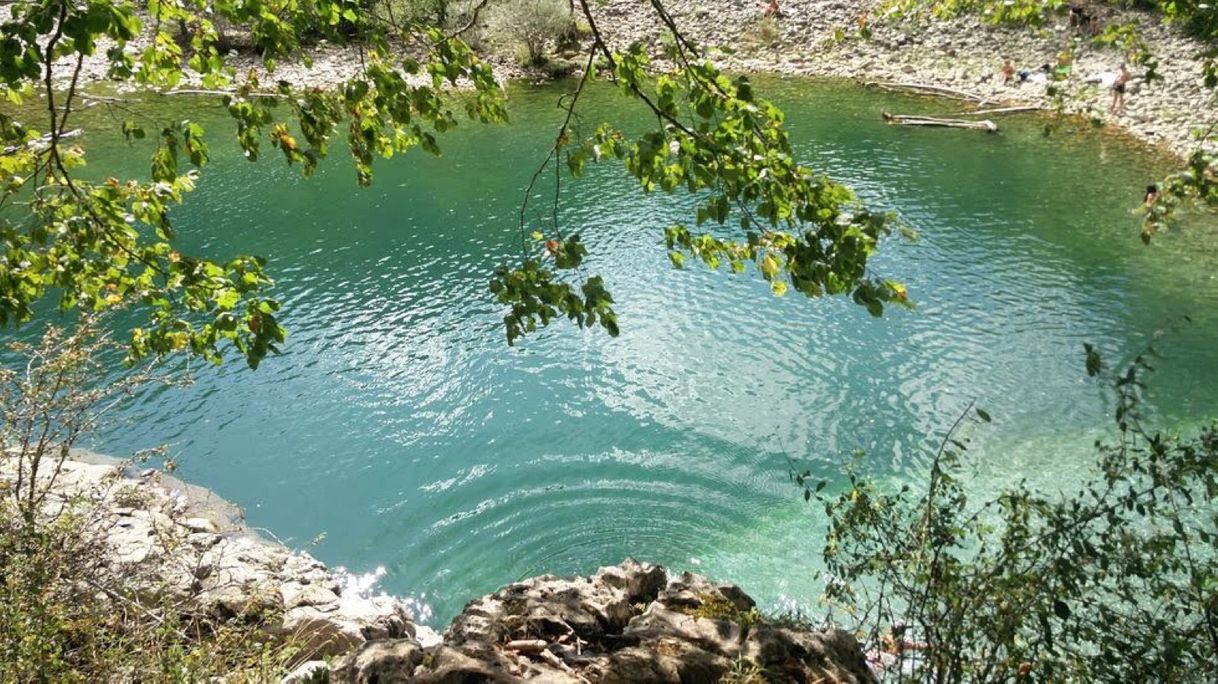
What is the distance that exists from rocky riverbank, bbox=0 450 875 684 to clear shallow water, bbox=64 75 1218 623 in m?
2.94

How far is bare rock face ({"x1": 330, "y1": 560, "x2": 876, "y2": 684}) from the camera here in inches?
199

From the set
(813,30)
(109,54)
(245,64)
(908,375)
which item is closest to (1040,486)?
(908,375)

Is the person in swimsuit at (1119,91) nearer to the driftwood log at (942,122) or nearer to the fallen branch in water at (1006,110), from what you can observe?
the fallen branch in water at (1006,110)

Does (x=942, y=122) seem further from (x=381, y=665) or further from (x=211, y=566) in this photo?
(x=381, y=665)

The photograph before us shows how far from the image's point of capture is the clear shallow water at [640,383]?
40.7 ft

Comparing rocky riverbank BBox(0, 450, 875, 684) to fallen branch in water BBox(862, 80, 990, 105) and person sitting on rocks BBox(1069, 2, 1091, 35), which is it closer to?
person sitting on rocks BBox(1069, 2, 1091, 35)

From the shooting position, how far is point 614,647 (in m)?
6.03

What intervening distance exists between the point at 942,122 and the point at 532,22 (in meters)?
19.5

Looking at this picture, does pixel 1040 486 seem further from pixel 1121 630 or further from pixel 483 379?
pixel 483 379

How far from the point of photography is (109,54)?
15.0 ft

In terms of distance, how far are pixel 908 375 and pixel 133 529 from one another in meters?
13.1

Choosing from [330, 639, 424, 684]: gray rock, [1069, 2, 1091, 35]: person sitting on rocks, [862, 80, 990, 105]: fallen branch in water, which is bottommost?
[330, 639, 424, 684]: gray rock

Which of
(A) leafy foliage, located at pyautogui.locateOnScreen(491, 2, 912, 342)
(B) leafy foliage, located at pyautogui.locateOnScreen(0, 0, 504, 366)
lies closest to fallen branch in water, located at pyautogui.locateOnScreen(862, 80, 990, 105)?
(A) leafy foliage, located at pyautogui.locateOnScreen(491, 2, 912, 342)

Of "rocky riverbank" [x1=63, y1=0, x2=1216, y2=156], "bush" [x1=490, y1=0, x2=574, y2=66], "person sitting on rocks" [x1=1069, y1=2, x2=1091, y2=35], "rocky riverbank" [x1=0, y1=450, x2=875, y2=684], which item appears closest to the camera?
"rocky riverbank" [x1=0, y1=450, x2=875, y2=684]
